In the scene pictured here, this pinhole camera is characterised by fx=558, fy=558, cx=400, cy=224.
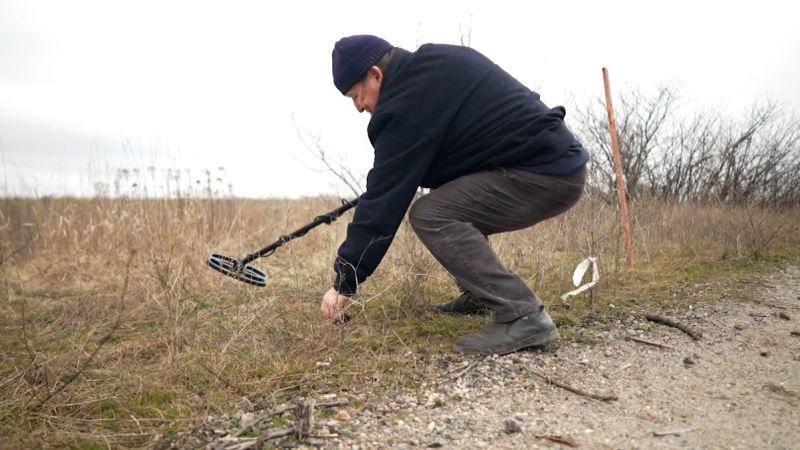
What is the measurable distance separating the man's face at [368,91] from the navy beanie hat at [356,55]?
37 mm

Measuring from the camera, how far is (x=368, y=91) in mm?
2816

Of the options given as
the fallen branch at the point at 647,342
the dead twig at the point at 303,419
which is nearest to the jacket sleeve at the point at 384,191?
the dead twig at the point at 303,419

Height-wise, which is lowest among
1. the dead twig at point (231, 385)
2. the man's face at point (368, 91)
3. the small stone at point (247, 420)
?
the small stone at point (247, 420)

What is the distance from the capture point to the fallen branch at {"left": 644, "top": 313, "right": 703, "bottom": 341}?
3.09m

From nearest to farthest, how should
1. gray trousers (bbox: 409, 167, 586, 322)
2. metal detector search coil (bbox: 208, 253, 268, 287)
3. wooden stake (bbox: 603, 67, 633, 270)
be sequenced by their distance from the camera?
gray trousers (bbox: 409, 167, 586, 322) → metal detector search coil (bbox: 208, 253, 268, 287) → wooden stake (bbox: 603, 67, 633, 270)

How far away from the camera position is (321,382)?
245cm

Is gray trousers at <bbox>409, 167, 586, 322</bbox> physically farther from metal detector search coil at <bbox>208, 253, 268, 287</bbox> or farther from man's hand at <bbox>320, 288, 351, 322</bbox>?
metal detector search coil at <bbox>208, 253, 268, 287</bbox>

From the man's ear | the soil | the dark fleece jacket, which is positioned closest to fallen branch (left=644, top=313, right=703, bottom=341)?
the soil

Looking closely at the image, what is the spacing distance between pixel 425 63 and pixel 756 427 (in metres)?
2.00

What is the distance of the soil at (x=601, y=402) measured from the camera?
1.94 m

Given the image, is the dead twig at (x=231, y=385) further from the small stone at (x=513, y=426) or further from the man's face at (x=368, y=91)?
the man's face at (x=368, y=91)

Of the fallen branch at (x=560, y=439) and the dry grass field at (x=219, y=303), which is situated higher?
the dry grass field at (x=219, y=303)

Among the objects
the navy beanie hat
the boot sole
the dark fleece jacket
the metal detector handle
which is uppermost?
the navy beanie hat

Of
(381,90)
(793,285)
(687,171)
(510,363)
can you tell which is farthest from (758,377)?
(687,171)
